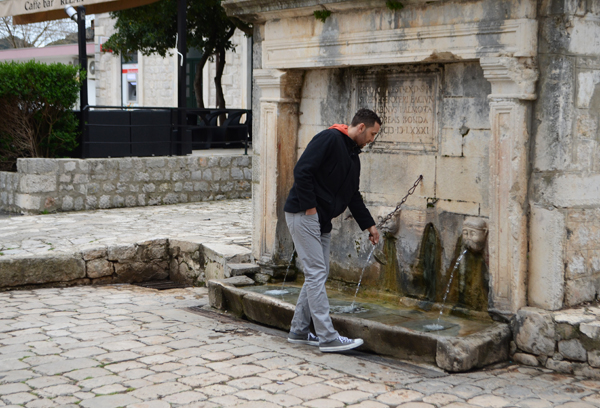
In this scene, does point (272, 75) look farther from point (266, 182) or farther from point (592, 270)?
point (592, 270)

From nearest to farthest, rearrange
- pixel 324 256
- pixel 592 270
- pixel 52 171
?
pixel 592 270
pixel 324 256
pixel 52 171

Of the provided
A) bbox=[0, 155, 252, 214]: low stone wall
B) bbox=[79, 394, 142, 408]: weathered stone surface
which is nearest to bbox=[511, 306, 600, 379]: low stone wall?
bbox=[79, 394, 142, 408]: weathered stone surface

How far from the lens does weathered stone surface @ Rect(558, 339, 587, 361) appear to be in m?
4.88

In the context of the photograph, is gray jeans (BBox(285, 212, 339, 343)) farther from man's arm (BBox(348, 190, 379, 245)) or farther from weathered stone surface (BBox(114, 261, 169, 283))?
weathered stone surface (BBox(114, 261, 169, 283))

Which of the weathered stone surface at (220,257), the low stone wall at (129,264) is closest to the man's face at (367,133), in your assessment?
the low stone wall at (129,264)

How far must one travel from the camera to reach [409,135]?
20.4 feet

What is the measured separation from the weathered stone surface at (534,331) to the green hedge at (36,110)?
845 centimetres

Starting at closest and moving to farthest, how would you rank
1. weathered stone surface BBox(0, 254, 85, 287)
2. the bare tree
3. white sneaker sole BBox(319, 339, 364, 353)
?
white sneaker sole BBox(319, 339, 364, 353)
weathered stone surface BBox(0, 254, 85, 287)
the bare tree

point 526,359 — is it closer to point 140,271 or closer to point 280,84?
point 280,84

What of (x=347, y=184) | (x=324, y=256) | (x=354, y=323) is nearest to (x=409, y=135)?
(x=347, y=184)

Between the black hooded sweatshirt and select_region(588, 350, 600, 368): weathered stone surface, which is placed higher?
the black hooded sweatshirt

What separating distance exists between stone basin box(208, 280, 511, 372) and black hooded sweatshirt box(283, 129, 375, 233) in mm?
Answer: 805

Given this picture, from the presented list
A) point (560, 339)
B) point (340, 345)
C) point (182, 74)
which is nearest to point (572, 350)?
point (560, 339)

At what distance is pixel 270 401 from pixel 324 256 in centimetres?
163
